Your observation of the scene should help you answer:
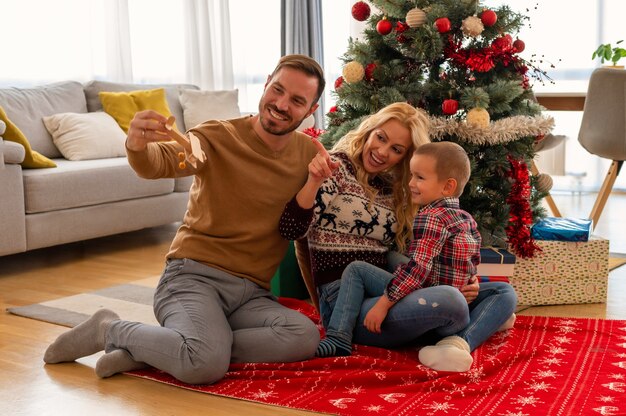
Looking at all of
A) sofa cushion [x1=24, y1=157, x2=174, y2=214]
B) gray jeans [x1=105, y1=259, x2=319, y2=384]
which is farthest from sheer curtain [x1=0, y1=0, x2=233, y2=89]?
gray jeans [x1=105, y1=259, x2=319, y2=384]

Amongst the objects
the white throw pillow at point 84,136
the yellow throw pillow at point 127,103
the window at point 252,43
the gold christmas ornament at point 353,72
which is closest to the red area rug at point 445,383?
the gold christmas ornament at point 353,72

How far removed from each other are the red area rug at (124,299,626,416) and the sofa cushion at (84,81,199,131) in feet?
10.3

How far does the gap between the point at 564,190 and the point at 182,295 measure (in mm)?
4815

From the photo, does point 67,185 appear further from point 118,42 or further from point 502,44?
point 118,42

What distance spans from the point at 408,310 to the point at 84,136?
9.16 feet

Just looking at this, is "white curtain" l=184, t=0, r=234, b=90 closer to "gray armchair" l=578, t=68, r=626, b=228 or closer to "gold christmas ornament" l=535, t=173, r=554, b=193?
"gray armchair" l=578, t=68, r=626, b=228

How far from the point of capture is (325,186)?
2.45 m

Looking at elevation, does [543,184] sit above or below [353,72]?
below

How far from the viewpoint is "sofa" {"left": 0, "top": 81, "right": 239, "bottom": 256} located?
3.59 meters

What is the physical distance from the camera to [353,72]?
3035 mm

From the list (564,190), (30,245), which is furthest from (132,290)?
(564,190)

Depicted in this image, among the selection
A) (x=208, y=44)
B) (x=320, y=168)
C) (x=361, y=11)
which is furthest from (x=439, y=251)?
(x=208, y=44)

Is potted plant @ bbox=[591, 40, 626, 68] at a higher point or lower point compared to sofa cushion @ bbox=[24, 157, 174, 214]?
higher

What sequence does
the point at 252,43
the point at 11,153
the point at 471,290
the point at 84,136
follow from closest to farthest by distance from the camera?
the point at 471,290 → the point at 11,153 → the point at 84,136 → the point at 252,43
